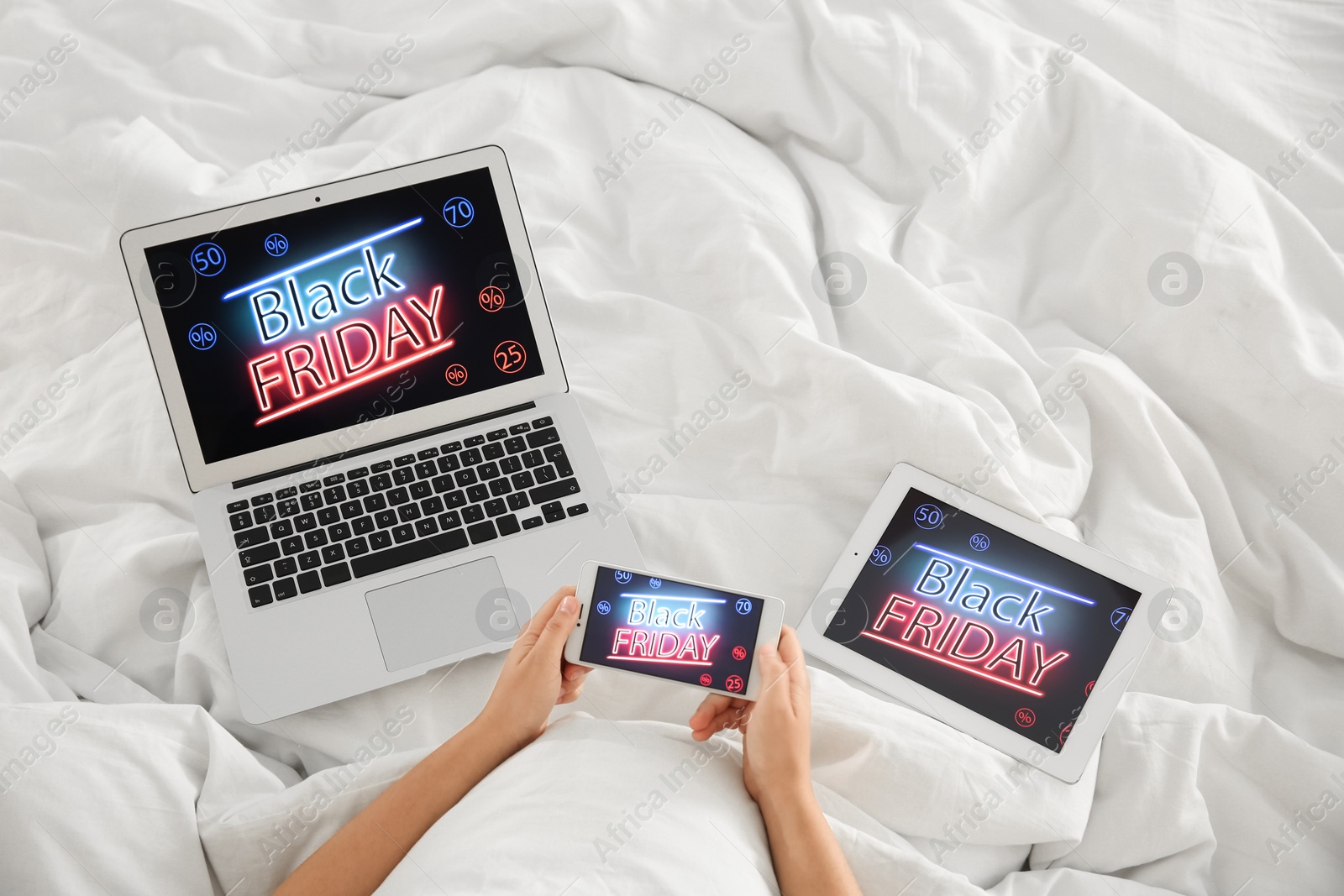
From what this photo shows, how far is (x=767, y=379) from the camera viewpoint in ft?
3.19

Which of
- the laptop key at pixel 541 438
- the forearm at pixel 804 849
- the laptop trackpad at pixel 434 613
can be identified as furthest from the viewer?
the laptop key at pixel 541 438

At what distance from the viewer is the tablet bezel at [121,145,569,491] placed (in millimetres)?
862

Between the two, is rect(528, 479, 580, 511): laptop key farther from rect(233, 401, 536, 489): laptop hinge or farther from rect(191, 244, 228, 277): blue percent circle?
rect(191, 244, 228, 277): blue percent circle

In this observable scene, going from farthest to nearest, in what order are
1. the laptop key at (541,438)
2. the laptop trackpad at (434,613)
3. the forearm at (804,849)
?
1. the laptop key at (541,438)
2. the laptop trackpad at (434,613)
3. the forearm at (804,849)

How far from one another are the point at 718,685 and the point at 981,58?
2.57 feet

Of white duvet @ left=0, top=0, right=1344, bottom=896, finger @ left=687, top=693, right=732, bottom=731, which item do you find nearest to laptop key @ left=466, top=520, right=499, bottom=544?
white duvet @ left=0, top=0, right=1344, bottom=896

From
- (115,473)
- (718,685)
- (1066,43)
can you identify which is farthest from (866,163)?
(115,473)

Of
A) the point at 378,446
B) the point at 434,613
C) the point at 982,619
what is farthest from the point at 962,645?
the point at 378,446

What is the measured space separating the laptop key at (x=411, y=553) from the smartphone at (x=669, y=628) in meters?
0.16

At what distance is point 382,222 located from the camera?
2.96 ft

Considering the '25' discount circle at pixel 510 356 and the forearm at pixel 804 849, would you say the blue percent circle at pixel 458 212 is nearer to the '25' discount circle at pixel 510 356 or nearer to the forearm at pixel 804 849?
the '25' discount circle at pixel 510 356

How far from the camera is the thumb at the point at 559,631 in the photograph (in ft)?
2.53

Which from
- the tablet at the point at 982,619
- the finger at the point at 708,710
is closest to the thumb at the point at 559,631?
the finger at the point at 708,710

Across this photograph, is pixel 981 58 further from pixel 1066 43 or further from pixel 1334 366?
pixel 1334 366
